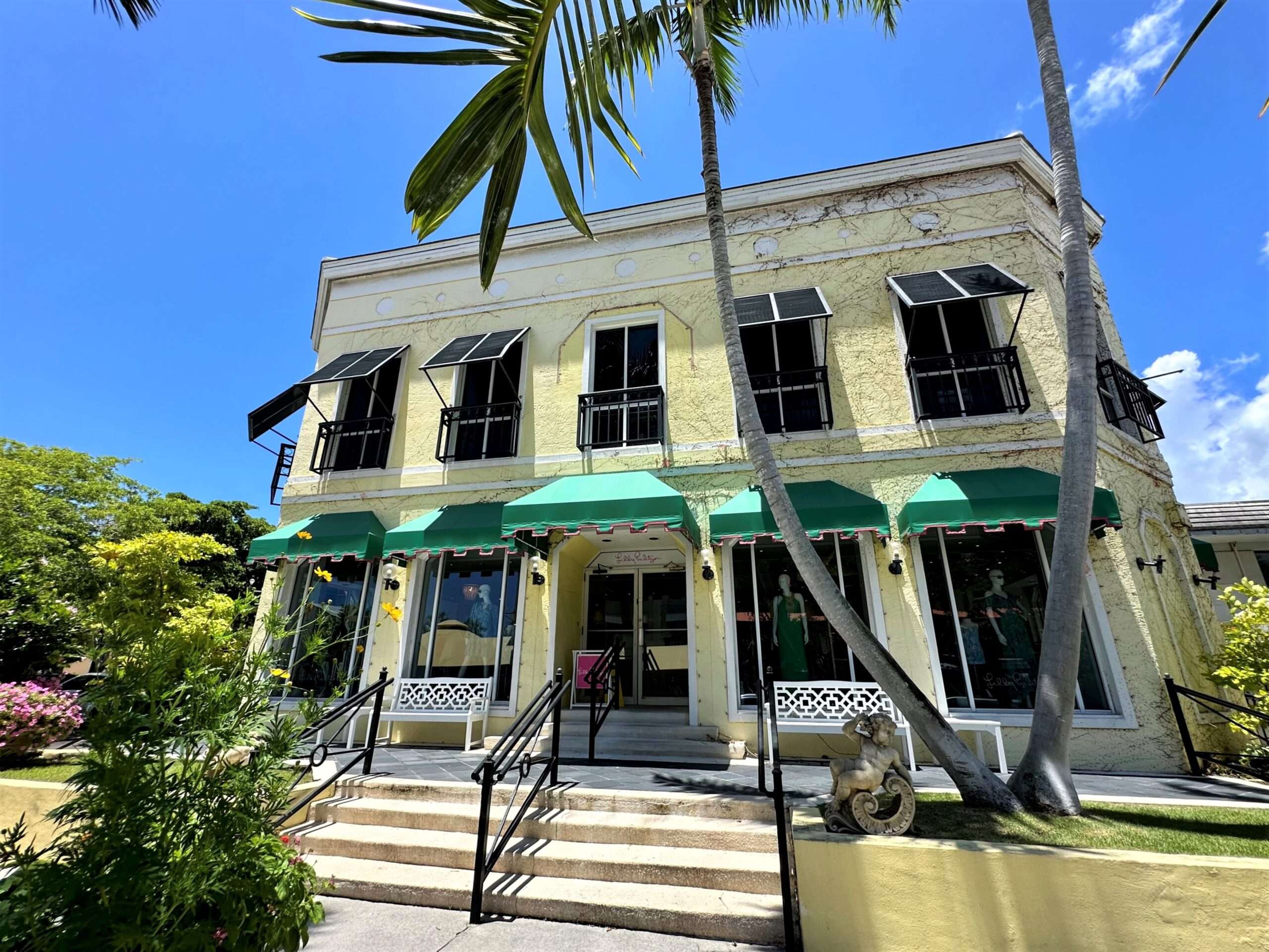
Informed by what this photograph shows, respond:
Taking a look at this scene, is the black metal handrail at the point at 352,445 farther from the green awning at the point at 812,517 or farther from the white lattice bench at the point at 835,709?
the white lattice bench at the point at 835,709

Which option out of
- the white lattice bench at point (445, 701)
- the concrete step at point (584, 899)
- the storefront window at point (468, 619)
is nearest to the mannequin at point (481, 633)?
the storefront window at point (468, 619)

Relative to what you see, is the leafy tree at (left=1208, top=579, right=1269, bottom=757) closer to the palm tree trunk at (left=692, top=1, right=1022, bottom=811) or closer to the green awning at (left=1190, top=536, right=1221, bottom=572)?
the green awning at (left=1190, top=536, right=1221, bottom=572)

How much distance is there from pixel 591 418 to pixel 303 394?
19.7 ft

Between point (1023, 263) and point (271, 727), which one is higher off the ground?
point (1023, 263)

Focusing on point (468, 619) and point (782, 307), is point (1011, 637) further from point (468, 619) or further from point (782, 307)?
point (468, 619)

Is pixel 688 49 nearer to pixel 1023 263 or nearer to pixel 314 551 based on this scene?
pixel 1023 263

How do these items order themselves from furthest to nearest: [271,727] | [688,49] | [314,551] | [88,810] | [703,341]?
1. [703,341]
2. [314,551]
3. [688,49]
4. [271,727]
5. [88,810]

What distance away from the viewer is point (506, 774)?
516 centimetres

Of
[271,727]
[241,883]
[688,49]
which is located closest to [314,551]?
[271,727]

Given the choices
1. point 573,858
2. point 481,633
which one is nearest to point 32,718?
point 481,633

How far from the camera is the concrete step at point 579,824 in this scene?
15.0 ft

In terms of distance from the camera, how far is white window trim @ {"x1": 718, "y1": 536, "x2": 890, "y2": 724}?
7875 mm

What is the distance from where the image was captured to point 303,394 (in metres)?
11.0

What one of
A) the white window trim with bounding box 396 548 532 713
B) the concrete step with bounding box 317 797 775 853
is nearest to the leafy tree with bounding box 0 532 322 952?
the concrete step with bounding box 317 797 775 853
